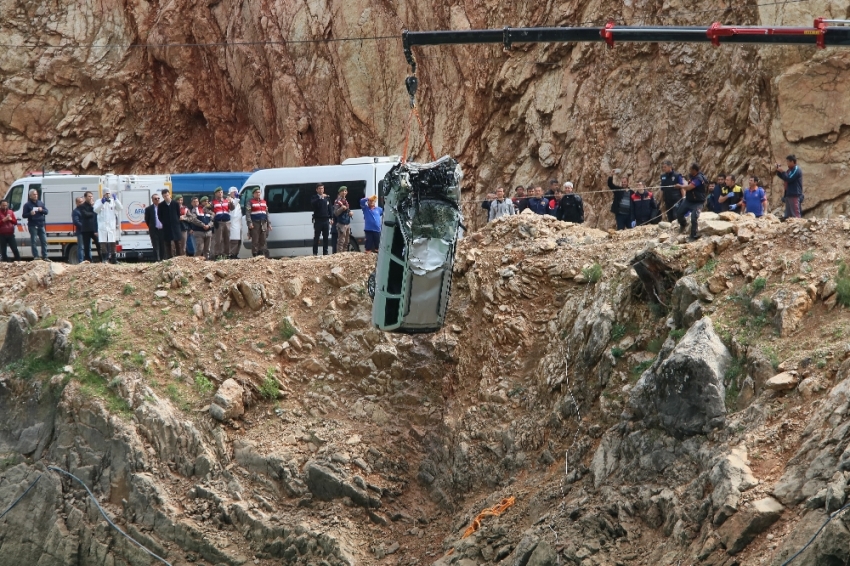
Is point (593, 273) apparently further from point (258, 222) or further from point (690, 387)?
point (258, 222)

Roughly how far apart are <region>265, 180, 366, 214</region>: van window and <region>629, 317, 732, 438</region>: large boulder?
11341 millimetres

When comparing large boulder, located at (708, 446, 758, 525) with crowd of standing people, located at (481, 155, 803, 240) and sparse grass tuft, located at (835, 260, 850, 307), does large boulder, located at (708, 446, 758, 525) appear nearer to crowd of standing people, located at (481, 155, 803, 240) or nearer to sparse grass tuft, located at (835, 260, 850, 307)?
sparse grass tuft, located at (835, 260, 850, 307)

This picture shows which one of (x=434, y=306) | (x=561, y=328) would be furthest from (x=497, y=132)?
(x=434, y=306)

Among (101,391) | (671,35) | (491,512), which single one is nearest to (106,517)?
(101,391)

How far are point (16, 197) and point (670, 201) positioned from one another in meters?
17.4

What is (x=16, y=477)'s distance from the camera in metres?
24.3

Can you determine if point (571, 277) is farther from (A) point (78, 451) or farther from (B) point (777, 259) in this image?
(A) point (78, 451)

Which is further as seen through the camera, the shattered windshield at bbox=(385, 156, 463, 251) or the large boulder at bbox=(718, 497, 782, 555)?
the shattered windshield at bbox=(385, 156, 463, 251)

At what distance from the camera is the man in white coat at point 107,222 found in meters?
28.2

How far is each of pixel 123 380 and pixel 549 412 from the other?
8683 millimetres

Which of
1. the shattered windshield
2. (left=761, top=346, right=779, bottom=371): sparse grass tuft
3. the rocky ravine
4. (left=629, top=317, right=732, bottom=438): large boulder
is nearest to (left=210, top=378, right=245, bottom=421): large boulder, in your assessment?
the rocky ravine

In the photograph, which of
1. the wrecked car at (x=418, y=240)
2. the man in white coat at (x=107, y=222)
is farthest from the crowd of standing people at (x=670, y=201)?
the man in white coat at (x=107, y=222)

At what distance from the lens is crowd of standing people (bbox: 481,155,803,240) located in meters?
21.0

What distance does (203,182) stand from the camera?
107 ft
